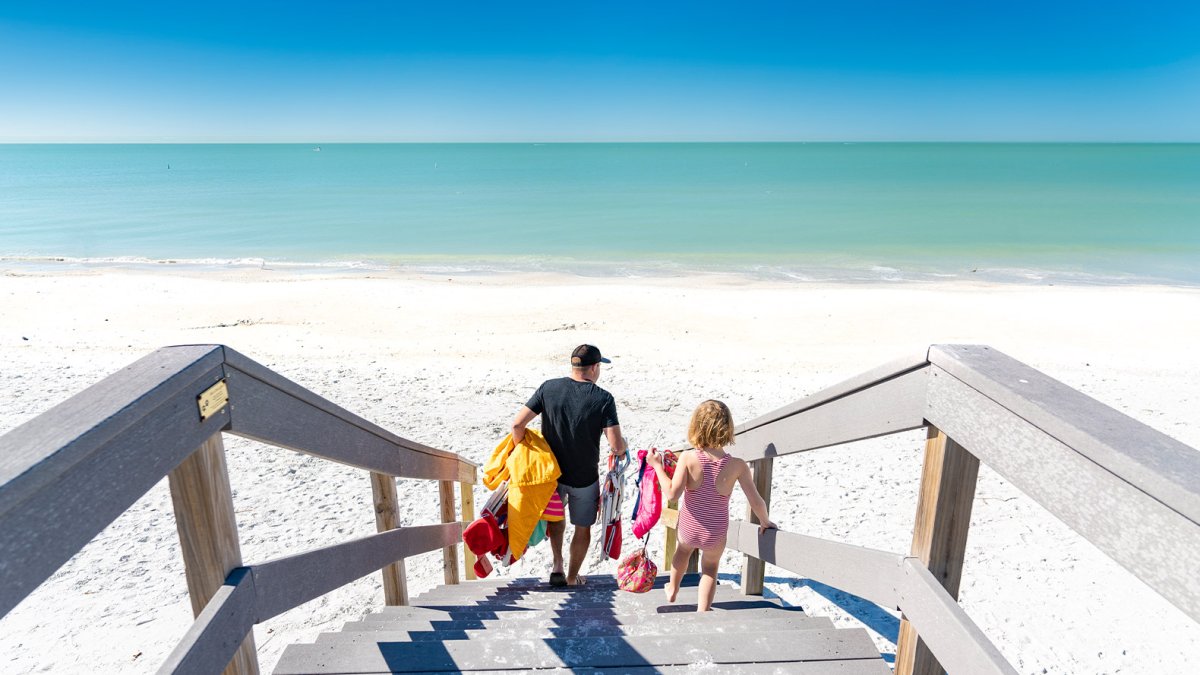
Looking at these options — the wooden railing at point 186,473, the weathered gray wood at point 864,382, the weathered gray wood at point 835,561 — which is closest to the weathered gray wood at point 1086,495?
the weathered gray wood at point 864,382

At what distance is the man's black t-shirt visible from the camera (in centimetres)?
419

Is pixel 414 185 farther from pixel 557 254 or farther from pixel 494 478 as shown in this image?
pixel 494 478

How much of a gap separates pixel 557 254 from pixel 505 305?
12.8m

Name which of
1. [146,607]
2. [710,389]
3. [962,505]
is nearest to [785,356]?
[710,389]

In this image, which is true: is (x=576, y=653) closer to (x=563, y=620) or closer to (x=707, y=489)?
(x=563, y=620)

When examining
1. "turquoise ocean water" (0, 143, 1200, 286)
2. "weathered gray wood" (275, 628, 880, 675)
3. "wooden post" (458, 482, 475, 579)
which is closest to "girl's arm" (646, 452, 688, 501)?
"weathered gray wood" (275, 628, 880, 675)

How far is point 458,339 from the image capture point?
13.8 metres

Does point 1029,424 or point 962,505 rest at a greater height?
point 1029,424

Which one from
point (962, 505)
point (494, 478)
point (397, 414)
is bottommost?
point (397, 414)

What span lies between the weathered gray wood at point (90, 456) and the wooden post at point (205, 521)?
86mm

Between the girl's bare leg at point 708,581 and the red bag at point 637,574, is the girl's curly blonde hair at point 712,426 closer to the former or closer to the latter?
→ the girl's bare leg at point 708,581

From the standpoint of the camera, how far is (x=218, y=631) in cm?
149

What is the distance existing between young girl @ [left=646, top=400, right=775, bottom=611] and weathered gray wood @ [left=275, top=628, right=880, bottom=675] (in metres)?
0.91

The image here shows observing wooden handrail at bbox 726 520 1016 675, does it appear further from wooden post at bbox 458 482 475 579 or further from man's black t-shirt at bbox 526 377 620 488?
wooden post at bbox 458 482 475 579
